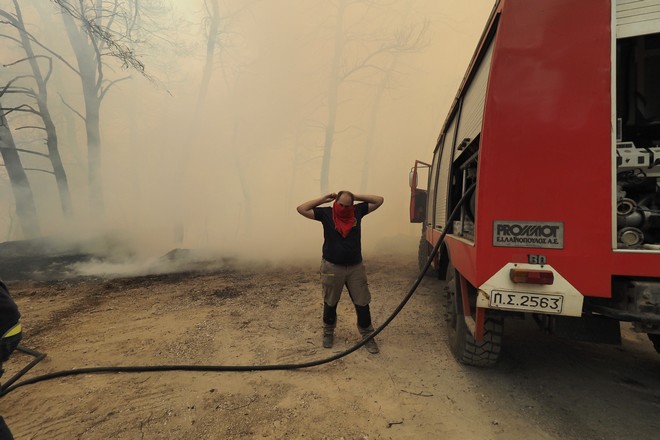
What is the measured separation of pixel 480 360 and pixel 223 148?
14.2 m

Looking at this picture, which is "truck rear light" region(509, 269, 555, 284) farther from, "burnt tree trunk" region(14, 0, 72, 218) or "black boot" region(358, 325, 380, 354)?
"burnt tree trunk" region(14, 0, 72, 218)

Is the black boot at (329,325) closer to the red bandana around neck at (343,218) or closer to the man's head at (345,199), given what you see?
the red bandana around neck at (343,218)

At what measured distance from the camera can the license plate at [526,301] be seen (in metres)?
1.76

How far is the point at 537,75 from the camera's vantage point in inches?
70.6

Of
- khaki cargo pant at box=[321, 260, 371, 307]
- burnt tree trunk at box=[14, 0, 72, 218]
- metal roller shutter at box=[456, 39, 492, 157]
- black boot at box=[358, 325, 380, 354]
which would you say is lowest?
black boot at box=[358, 325, 380, 354]

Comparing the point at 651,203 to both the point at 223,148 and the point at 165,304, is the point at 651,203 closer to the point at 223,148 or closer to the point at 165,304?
the point at 165,304

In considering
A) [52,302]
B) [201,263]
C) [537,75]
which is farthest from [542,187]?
[201,263]

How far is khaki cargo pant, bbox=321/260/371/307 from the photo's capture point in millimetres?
3174

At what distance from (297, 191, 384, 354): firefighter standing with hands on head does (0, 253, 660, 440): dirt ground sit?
31 cm

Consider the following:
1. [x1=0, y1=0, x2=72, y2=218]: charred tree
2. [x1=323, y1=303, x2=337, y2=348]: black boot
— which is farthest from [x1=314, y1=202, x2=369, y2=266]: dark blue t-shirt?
[x1=0, y1=0, x2=72, y2=218]: charred tree

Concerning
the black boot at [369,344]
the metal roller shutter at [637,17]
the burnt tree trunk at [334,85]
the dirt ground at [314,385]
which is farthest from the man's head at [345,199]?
the burnt tree trunk at [334,85]

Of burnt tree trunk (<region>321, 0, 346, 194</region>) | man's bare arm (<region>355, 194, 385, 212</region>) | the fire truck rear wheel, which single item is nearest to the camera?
the fire truck rear wheel

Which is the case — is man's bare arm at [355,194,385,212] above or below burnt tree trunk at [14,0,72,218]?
below

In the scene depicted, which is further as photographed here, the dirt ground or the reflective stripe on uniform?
the dirt ground
